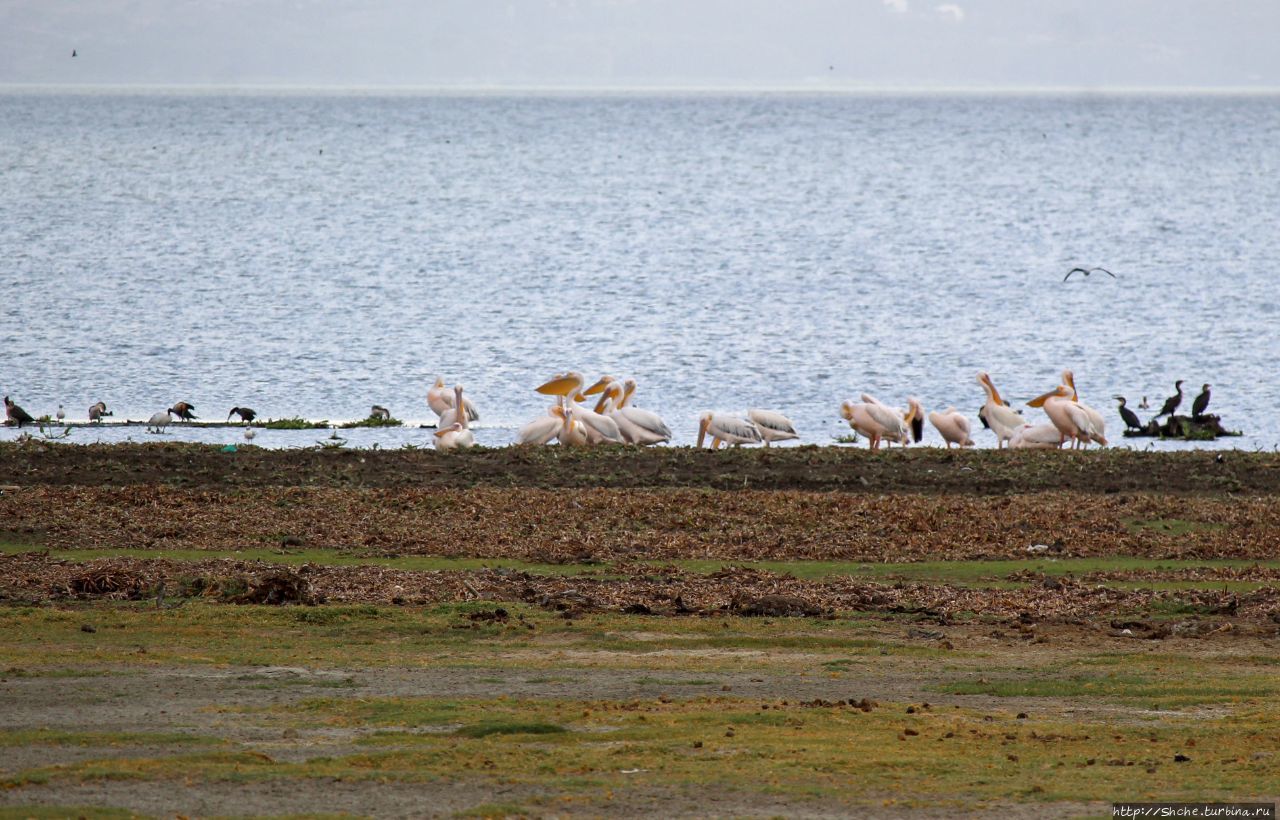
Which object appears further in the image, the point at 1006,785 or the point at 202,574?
the point at 202,574

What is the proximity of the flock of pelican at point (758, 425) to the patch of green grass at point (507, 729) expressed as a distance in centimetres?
1070

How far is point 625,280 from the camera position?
1945 inches

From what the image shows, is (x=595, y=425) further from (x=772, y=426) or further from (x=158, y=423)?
(x=158, y=423)

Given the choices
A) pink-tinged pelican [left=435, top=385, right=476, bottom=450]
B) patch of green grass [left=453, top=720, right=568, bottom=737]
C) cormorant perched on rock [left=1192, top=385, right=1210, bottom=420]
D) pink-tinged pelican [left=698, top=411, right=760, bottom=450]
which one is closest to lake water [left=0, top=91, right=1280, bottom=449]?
cormorant perched on rock [left=1192, top=385, right=1210, bottom=420]

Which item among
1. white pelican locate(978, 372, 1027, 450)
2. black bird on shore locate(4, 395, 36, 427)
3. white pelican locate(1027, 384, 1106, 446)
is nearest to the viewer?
white pelican locate(1027, 384, 1106, 446)

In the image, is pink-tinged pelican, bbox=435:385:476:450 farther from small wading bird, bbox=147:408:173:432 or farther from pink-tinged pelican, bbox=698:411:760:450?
small wading bird, bbox=147:408:173:432

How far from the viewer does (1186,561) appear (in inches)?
480

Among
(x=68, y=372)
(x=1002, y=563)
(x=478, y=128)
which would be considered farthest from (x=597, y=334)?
(x=478, y=128)

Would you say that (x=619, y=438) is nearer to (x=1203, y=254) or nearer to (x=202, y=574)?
(x=202, y=574)

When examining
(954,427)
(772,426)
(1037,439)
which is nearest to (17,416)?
(772,426)

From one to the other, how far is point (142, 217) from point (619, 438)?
179 feet

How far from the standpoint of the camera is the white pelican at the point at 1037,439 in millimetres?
19281

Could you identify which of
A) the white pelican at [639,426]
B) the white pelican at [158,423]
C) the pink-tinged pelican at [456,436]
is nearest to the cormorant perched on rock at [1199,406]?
the white pelican at [639,426]

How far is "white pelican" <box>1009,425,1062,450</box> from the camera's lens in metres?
19.3
